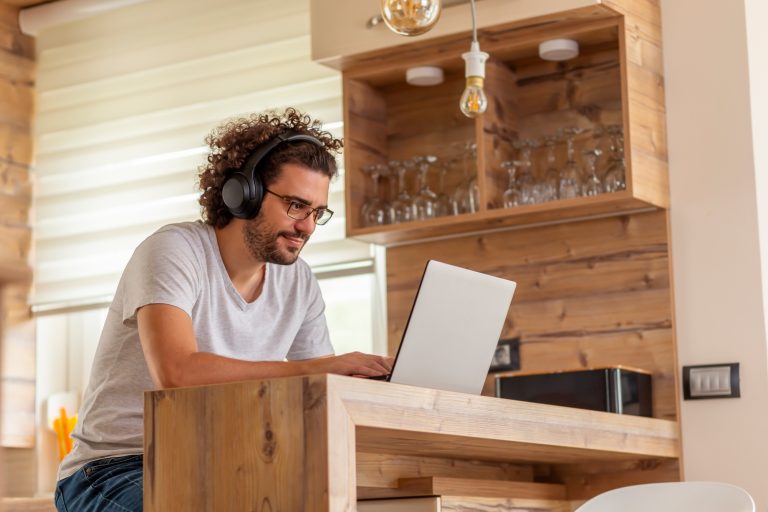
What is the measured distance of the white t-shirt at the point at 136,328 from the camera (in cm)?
248

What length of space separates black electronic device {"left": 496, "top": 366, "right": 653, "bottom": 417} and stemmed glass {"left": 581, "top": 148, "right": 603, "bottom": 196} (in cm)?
51

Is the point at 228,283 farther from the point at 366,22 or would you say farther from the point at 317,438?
the point at 366,22

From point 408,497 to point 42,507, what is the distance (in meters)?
1.76

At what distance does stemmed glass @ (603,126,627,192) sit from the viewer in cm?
347

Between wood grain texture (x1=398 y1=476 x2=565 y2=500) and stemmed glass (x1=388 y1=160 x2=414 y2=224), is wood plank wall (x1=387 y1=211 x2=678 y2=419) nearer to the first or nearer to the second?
stemmed glass (x1=388 y1=160 x2=414 y2=224)

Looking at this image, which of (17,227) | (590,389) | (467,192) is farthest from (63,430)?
(590,389)

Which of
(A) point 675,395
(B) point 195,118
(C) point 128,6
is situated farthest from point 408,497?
(C) point 128,6

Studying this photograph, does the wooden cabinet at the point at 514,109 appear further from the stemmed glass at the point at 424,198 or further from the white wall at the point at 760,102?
the white wall at the point at 760,102

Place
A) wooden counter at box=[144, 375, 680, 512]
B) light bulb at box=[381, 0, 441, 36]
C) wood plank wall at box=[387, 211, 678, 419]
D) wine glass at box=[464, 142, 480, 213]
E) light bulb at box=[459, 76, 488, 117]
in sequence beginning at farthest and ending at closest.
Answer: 1. wine glass at box=[464, 142, 480, 213]
2. wood plank wall at box=[387, 211, 678, 419]
3. light bulb at box=[459, 76, 488, 117]
4. light bulb at box=[381, 0, 441, 36]
5. wooden counter at box=[144, 375, 680, 512]

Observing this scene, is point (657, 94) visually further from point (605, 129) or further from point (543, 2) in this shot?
point (543, 2)

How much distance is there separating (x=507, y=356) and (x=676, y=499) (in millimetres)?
1357

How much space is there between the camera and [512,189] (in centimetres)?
364

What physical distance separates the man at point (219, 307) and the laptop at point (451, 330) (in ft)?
0.22

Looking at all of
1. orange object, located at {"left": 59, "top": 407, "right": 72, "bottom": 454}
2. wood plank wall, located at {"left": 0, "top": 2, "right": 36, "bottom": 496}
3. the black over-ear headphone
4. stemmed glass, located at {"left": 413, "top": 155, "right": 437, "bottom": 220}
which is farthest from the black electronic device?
wood plank wall, located at {"left": 0, "top": 2, "right": 36, "bottom": 496}
